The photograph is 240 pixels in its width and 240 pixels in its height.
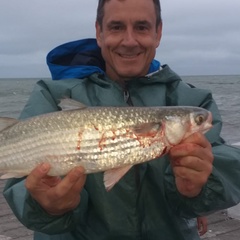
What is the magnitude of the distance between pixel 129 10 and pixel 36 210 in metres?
1.97

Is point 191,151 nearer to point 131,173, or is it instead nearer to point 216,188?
point 216,188

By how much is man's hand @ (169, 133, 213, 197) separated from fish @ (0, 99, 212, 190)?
148 millimetres

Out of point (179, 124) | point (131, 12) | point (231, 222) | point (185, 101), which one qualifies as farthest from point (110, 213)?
point (231, 222)

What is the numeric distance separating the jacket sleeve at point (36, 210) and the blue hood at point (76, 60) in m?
0.56

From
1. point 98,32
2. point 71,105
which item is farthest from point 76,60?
point 71,105

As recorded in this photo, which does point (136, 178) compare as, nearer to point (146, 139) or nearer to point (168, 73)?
point (146, 139)

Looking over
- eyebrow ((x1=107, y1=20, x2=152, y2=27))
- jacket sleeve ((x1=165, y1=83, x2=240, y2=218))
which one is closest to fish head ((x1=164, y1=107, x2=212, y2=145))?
jacket sleeve ((x1=165, y1=83, x2=240, y2=218))

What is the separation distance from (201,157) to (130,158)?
543 mm

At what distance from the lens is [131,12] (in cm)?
441

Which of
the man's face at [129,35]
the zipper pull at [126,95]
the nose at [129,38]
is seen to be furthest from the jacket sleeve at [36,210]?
the nose at [129,38]

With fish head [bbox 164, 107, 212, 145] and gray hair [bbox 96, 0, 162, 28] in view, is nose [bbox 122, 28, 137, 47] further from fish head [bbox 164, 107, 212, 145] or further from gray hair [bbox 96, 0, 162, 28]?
fish head [bbox 164, 107, 212, 145]

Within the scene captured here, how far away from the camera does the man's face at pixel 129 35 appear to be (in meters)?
4.42

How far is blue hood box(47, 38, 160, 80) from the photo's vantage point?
4.80 m

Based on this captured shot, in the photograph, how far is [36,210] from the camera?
3.91m
